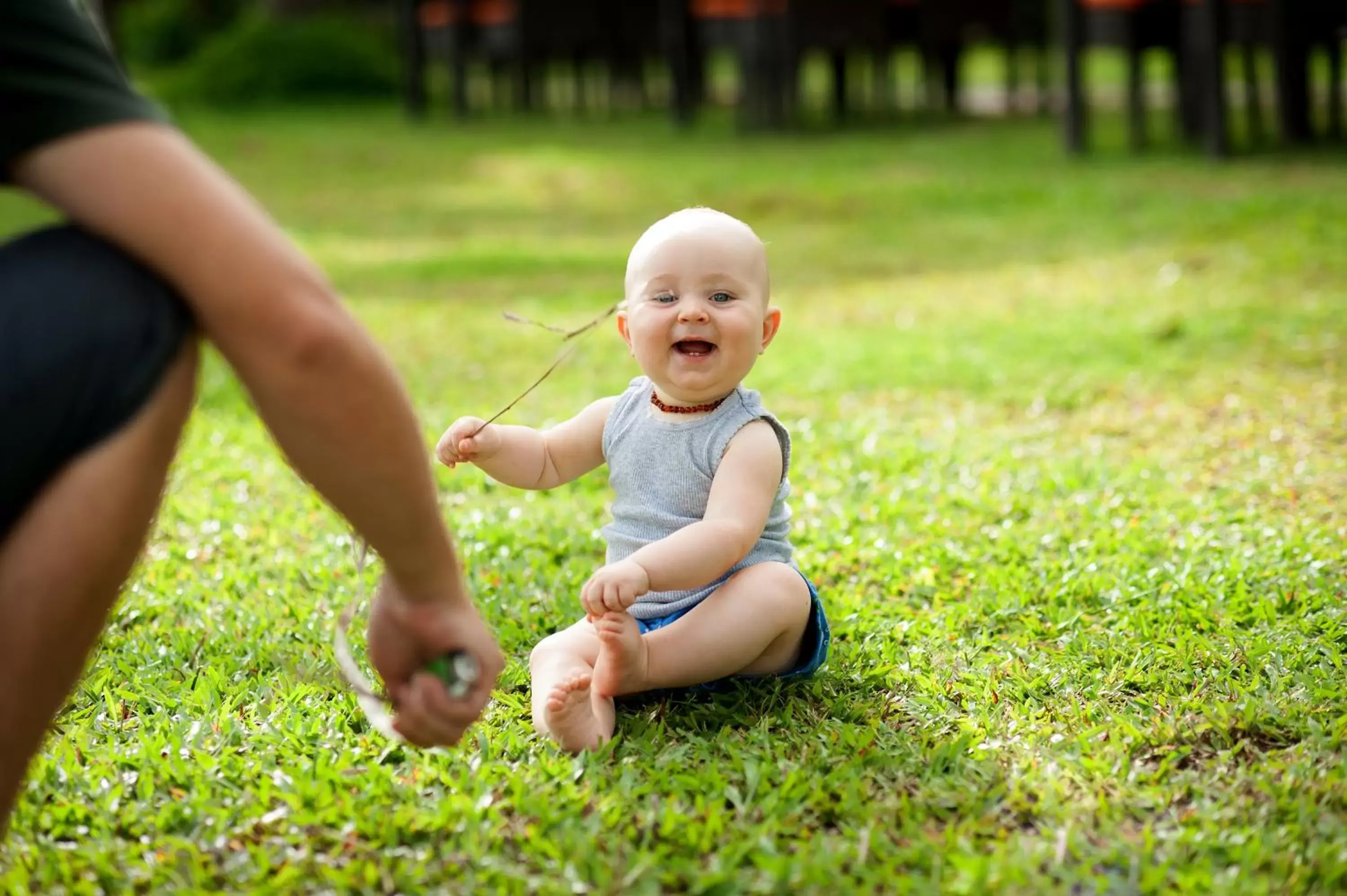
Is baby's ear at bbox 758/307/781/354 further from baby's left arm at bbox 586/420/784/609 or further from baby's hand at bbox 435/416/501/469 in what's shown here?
baby's hand at bbox 435/416/501/469

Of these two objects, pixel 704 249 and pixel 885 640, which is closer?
pixel 704 249

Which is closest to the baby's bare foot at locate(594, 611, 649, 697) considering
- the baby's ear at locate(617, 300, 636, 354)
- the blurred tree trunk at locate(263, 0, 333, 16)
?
the baby's ear at locate(617, 300, 636, 354)

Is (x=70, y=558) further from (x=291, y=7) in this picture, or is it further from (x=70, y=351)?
(x=291, y=7)

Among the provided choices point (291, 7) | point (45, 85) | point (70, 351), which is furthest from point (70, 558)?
point (291, 7)

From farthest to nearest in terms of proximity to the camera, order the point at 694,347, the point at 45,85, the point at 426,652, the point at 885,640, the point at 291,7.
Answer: the point at 291,7 → the point at 885,640 → the point at 694,347 → the point at 426,652 → the point at 45,85

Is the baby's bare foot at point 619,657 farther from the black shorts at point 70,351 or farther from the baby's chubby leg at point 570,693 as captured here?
the black shorts at point 70,351

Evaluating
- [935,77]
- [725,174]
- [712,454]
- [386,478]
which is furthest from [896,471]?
[935,77]

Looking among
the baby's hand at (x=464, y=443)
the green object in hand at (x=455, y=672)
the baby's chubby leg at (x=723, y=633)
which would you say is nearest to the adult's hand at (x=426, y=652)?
the green object in hand at (x=455, y=672)

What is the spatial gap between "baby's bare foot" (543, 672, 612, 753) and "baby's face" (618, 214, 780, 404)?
47 centimetres

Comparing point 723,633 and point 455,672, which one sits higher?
point 455,672

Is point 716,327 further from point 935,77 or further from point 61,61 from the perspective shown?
point 935,77

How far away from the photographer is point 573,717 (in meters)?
2.04

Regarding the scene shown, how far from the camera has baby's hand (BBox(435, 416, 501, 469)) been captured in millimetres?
2195

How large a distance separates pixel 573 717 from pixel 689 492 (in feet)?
1.28
